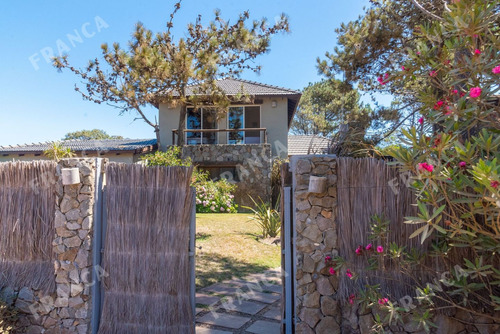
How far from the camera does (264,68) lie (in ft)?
41.3

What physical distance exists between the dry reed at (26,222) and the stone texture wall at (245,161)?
35.1 feet

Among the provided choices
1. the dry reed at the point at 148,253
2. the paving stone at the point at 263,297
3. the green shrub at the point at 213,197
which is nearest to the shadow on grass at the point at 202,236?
the paving stone at the point at 263,297

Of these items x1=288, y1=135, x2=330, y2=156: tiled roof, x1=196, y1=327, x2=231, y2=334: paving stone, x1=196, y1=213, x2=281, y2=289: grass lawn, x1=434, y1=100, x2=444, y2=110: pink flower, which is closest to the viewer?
x1=434, y1=100, x2=444, y2=110: pink flower

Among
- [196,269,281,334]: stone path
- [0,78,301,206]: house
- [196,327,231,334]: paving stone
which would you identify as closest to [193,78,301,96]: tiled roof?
[0,78,301,206]: house

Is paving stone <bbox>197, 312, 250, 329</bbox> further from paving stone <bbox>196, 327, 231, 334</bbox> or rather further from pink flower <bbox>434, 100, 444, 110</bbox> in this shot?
pink flower <bbox>434, 100, 444, 110</bbox>

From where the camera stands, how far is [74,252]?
365cm

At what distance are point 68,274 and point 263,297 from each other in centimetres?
273

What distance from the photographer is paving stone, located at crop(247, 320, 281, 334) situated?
378 centimetres

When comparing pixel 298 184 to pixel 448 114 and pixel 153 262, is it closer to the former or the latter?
pixel 448 114

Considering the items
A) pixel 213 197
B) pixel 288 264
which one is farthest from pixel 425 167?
pixel 213 197

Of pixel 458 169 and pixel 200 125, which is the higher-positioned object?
pixel 200 125

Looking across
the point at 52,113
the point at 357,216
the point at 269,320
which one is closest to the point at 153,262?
the point at 269,320

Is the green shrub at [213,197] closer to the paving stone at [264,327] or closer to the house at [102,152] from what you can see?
the house at [102,152]

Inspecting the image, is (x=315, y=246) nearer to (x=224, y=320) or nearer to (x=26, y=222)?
(x=224, y=320)
